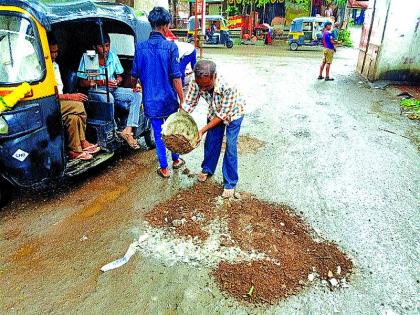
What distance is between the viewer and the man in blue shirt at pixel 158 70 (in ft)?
12.7

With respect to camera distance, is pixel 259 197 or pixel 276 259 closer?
pixel 276 259

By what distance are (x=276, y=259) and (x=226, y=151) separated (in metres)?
1.38

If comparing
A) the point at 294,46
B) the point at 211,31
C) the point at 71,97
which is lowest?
the point at 294,46

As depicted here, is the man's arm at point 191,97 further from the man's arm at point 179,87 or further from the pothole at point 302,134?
the pothole at point 302,134

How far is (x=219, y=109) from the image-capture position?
3.65m

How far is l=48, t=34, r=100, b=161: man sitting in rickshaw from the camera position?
407 centimetres

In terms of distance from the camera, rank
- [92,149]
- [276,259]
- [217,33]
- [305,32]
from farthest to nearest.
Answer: [217,33]
[305,32]
[92,149]
[276,259]

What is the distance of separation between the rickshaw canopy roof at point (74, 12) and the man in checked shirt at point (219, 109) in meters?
1.51

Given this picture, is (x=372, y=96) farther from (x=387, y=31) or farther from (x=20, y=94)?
(x=20, y=94)

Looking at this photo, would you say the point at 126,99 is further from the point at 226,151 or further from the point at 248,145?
the point at 248,145

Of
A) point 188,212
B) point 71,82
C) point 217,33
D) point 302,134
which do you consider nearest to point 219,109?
point 188,212

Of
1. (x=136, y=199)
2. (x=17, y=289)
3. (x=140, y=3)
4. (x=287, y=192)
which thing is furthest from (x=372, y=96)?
(x=17, y=289)

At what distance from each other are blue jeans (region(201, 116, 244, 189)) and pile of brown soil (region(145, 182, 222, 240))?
0.29m

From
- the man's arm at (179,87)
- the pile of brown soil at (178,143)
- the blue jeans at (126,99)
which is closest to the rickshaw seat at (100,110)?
the blue jeans at (126,99)
